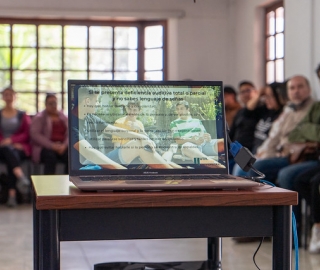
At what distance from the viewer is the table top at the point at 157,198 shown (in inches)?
62.1

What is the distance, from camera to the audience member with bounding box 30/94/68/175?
22.6 feet

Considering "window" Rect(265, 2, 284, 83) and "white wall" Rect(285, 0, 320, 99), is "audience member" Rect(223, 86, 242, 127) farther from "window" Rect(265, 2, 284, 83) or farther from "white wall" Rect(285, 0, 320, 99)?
"white wall" Rect(285, 0, 320, 99)

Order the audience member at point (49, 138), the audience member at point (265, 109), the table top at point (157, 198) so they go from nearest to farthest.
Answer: the table top at point (157, 198), the audience member at point (265, 109), the audience member at point (49, 138)

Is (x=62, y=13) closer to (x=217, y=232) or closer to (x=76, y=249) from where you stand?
(x=76, y=249)

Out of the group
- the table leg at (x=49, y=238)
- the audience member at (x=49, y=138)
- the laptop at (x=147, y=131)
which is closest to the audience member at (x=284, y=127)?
the audience member at (x=49, y=138)

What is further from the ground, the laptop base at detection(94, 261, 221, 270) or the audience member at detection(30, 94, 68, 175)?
the audience member at detection(30, 94, 68, 175)

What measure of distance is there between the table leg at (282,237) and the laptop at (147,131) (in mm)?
166

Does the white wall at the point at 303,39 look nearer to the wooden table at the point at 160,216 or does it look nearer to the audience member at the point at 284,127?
the audience member at the point at 284,127

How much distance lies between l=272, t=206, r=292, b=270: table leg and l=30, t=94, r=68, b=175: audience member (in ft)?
17.5

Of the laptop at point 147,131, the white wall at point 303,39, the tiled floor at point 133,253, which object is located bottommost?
the tiled floor at point 133,253

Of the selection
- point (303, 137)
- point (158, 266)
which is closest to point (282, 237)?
point (158, 266)

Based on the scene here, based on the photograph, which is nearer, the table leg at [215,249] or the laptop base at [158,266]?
the laptop base at [158,266]

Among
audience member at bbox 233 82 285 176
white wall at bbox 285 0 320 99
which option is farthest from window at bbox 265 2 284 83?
audience member at bbox 233 82 285 176

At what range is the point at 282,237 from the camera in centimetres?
167
